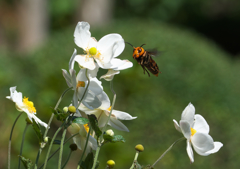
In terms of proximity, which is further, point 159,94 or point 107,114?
point 159,94

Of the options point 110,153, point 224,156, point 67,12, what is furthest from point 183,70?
point 67,12

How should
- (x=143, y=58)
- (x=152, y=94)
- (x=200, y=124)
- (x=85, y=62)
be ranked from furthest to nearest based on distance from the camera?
(x=152, y=94) < (x=143, y=58) < (x=200, y=124) < (x=85, y=62)

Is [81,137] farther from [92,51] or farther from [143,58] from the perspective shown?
[143,58]

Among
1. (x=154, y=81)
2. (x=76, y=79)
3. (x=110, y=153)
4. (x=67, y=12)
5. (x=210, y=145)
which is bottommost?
(x=67, y=12)

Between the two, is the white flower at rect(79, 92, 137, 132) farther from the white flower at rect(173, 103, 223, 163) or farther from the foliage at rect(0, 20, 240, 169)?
the foliage at rect(0, 20, 240, 169)

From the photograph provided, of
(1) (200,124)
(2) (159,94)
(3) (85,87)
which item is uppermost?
(3) (85,87)

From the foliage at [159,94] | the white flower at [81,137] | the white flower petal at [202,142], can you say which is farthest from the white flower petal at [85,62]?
the foliage at [159,94]

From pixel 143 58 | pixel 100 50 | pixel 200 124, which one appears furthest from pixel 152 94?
pixel 100 50

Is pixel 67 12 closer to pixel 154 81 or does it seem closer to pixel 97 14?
pixel 97 14
